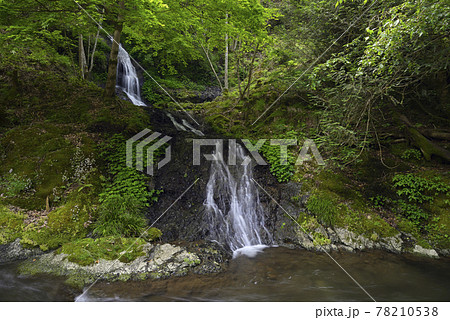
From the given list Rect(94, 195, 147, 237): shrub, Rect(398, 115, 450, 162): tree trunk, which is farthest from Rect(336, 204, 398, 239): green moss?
Rect(94, 195, 147, 237): shrub

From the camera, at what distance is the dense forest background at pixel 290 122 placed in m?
5.51

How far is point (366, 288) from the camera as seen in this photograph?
4.22m

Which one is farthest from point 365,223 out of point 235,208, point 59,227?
point 59,227

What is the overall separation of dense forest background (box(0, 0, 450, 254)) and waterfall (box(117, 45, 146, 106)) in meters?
4.11

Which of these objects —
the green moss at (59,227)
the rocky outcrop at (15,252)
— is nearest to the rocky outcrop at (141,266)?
the rocky outcrop at (15,252)

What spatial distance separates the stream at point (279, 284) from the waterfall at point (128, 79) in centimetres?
1120

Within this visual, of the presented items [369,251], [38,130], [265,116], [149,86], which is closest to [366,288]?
[369,251]

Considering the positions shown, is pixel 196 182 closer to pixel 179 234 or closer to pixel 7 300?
pixel 179 234

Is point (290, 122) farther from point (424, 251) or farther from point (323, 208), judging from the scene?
point (424, 251)

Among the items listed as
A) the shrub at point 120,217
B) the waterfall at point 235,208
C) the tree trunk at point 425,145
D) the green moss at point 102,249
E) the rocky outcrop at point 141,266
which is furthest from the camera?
the tree trunk at point 425,145

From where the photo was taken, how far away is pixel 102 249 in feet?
16.3

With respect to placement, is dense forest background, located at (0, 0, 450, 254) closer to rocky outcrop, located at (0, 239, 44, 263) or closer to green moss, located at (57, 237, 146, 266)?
rocky outcrop, located at (0, 239, 44, 263)

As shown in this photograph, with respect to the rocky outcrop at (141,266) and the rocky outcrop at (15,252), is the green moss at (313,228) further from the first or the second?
the rocky outcrop at (15,252)
